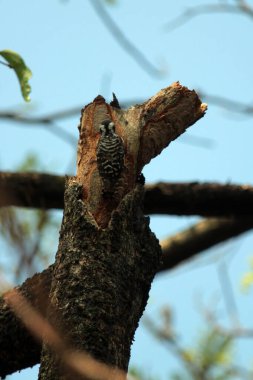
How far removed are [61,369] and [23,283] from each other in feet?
3.56

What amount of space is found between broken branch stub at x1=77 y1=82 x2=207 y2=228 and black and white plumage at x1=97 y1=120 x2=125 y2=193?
4cm

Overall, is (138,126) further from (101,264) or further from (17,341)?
(17,341)

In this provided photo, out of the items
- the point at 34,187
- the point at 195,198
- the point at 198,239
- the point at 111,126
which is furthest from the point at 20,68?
the point at 198,239

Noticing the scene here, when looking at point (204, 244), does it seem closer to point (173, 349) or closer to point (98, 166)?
point (173, 349)

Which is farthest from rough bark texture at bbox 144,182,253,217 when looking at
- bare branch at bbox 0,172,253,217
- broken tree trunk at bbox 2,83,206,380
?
broken tree trunk at bbox 2,83,206,380

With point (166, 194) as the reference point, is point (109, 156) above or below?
below

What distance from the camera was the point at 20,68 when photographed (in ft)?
14.0

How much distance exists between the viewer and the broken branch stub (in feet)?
12.6

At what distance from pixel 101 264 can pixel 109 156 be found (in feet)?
2.14

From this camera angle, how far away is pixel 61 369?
9.35 feet

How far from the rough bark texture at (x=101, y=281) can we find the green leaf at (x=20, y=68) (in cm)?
104

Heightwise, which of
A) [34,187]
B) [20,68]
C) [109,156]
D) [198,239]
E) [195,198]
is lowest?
[109,156]

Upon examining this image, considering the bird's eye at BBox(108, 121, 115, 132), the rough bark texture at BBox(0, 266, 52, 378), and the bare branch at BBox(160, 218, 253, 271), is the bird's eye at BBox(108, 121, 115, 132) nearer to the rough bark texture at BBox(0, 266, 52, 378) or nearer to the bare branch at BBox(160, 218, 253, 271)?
the rough bark texture at BBox(0, 266, 52, 378)

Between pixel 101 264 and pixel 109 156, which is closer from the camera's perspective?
→ pixel 101 264
